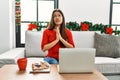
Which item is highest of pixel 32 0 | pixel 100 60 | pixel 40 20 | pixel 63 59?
pixel 32 0

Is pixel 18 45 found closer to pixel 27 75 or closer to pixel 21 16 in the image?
pixel 21 16

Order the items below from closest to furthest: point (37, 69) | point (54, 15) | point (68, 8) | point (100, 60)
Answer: point (37, 69) < point (54, 15) < point (100, 60) < point (68, 8)

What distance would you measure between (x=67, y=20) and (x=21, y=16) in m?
0.87

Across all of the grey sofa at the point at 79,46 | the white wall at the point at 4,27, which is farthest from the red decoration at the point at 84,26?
the white wall at the point at 4,27

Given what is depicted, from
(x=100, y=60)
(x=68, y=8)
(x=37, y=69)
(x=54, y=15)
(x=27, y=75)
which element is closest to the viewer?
(x=27, y=75)

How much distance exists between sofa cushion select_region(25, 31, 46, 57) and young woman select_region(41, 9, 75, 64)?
762 millimetres

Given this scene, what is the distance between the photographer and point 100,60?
116 inches

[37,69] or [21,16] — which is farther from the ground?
[21,16]

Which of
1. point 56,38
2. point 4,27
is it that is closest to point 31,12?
point 4,27

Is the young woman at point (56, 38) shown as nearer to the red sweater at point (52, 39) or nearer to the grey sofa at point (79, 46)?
the red sweater at point (52, 39)

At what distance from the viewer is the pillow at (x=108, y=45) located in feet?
10.7

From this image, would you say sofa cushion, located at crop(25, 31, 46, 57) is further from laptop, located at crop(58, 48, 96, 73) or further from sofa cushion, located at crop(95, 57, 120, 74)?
laptop, located at crop(58, 48, 96, 73)

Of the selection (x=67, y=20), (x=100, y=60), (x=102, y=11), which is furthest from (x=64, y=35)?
(x=102, y=11)

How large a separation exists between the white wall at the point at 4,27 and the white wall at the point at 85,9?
983 mm
